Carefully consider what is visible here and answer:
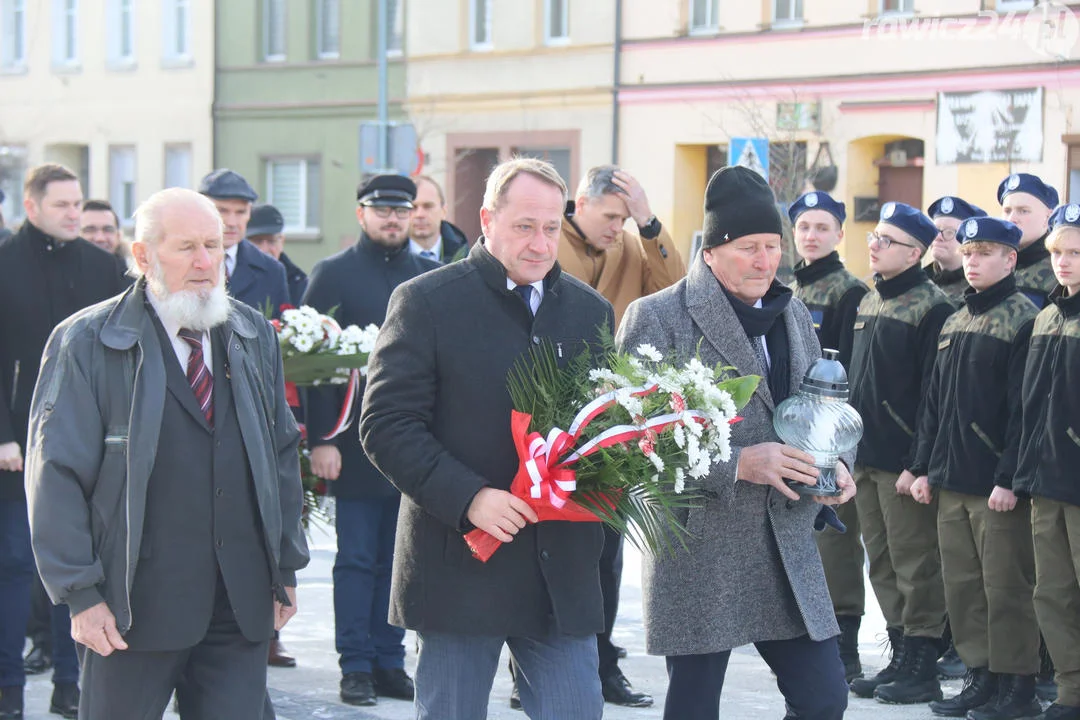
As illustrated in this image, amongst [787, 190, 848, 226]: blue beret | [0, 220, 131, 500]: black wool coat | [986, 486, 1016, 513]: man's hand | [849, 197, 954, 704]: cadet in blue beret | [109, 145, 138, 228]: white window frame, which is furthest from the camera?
[109, 145, 138, 228]: white window frame

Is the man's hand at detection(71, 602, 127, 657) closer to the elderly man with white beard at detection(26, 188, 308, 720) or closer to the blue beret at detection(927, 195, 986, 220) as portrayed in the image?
the elderly man with white beard at detection(26, 188, 308, 720)

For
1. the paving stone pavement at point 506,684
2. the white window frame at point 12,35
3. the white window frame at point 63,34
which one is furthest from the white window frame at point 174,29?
A: the paving stone pavement at point 506,684

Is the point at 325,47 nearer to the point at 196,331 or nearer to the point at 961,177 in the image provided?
the point at 961,177

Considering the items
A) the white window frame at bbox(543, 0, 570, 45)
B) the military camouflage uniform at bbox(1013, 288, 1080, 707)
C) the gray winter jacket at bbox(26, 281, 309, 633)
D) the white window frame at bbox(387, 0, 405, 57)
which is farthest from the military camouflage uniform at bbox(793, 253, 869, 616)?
the white window frame at bbox(387, 0, 405, 57)

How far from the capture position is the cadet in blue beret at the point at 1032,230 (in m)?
8.12

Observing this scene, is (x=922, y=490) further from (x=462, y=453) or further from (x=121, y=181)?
→ (x=121, y=181)

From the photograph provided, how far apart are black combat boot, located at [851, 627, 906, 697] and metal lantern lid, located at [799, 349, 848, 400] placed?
121 inches

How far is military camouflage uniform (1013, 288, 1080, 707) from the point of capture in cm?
680

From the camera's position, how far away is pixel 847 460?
17.5ft

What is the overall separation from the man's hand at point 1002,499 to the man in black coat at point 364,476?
8.93 ft

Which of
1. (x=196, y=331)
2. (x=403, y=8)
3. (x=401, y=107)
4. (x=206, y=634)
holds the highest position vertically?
(x=403, y=8)

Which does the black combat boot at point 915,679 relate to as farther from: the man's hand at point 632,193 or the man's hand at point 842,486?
the man's hand at point 842,486

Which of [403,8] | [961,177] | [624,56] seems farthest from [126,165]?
[961,177]

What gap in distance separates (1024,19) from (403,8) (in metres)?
13.5
